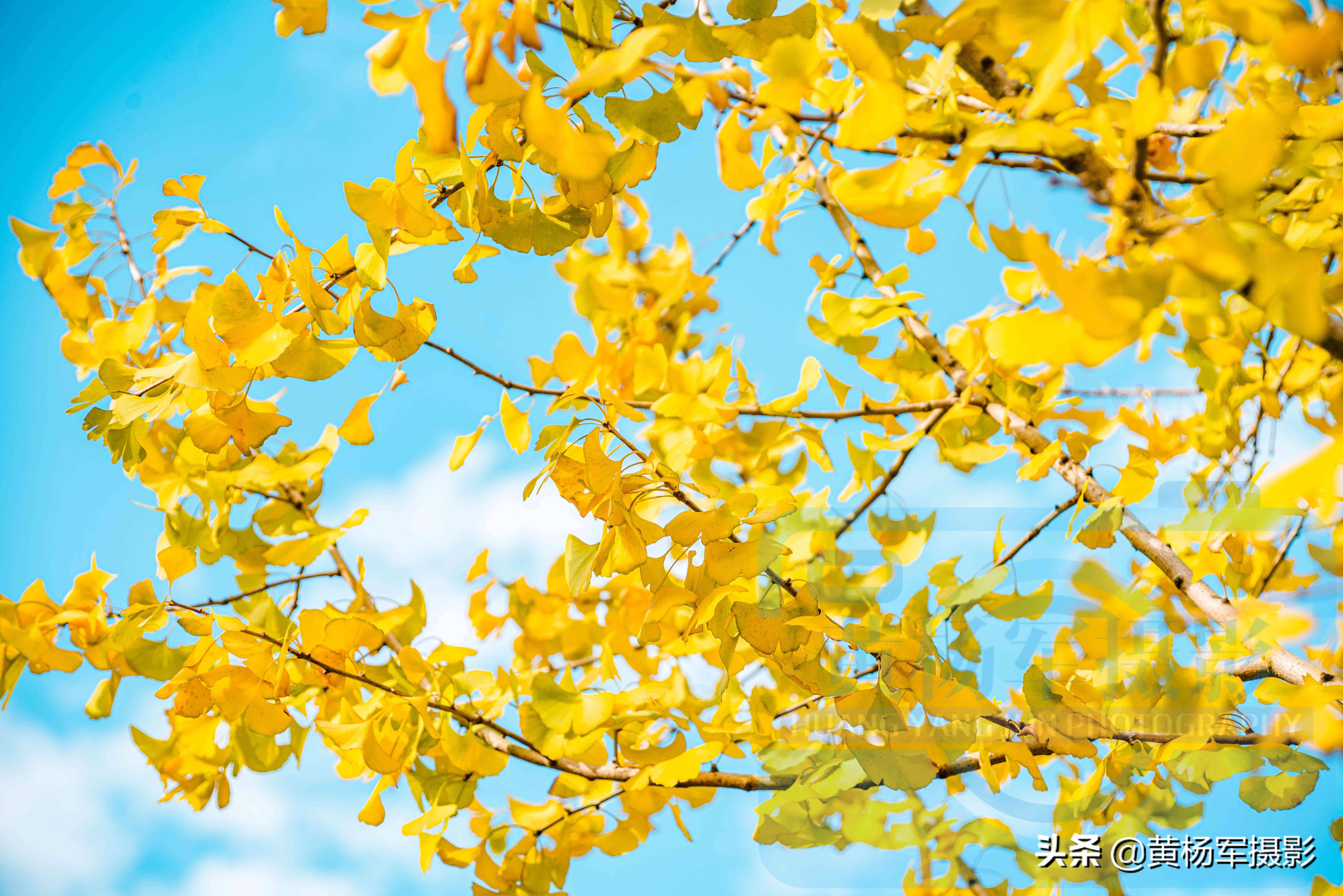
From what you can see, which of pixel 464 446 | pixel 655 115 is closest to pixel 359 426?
pixel 464 446

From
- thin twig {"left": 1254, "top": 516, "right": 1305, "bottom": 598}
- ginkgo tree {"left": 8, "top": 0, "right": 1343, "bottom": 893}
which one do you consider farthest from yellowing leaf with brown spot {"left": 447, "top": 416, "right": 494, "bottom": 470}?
thin twig {"left": 1254, "top": 516, "right": 1305, "bottom": 598}

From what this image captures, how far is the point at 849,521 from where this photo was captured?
2.81 ft

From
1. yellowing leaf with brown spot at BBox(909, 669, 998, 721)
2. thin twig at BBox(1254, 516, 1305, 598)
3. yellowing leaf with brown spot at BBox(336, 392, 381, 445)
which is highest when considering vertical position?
yellowing leaf with brown spot at BBox(336, 392, 381, 445)

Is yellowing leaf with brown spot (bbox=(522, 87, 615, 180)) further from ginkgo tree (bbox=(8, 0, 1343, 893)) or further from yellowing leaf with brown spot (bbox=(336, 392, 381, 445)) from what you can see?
yellowing leaf with brown spot (bbox=(336, 392, 381, 445))

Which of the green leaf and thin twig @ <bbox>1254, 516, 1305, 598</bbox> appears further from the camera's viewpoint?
thin twig @ <bbox>1254, 516, 1305, 598</bbox>

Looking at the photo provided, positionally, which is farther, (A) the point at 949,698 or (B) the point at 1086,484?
(B) the point at 1086,484

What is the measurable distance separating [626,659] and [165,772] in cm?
48

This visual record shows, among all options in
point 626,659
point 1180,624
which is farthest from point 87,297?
point 1180,624

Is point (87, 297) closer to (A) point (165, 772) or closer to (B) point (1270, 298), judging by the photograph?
(A) point (165, 772)

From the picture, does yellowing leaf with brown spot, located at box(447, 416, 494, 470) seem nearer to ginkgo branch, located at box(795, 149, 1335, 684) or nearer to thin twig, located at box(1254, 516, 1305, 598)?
ginkgo branch, located at box(795, 149, 1335, 684)

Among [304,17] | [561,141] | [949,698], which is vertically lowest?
[949,698]

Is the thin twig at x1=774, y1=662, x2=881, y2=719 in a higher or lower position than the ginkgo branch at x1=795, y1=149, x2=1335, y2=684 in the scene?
lower

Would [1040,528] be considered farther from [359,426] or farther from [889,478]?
[359,426]

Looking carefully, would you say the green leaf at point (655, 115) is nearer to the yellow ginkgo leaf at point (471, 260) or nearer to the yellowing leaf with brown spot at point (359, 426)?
the yellow ginkgo leaf at point (471, 260)
